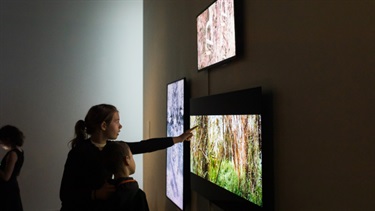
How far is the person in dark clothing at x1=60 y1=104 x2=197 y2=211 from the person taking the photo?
2080mm

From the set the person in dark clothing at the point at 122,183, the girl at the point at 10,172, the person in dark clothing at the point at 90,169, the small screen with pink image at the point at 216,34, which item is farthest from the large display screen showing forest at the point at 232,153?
the girl at the point at 10,172

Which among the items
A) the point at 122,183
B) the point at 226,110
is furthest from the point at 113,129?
the point at 226,110

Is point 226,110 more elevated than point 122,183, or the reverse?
point 226,110

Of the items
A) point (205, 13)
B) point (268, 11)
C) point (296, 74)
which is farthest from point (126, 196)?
point (205, 13)

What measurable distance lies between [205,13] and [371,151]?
169 centimetres

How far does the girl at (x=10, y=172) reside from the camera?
3975 mm

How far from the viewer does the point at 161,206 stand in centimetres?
404

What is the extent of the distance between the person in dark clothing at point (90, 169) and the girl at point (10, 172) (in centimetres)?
207

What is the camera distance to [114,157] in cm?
193

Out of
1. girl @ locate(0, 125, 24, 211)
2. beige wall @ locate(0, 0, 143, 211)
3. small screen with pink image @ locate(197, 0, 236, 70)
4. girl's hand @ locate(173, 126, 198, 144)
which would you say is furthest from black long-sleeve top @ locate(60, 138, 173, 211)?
beige wall @ locate(0, 0, 143, 211)

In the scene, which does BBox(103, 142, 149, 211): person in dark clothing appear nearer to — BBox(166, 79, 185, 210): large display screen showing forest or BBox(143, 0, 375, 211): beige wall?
BBox(143, 0, 375, 211): beige wall

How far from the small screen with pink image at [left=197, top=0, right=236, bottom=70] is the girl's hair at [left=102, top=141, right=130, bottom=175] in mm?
845

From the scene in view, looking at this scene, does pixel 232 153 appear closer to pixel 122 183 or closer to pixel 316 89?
pixel 122 183

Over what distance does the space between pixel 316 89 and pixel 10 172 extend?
3.72m
